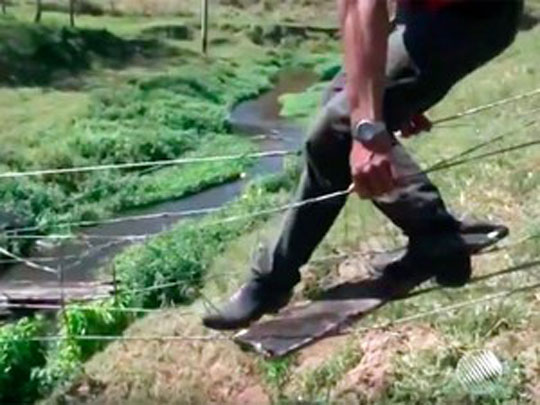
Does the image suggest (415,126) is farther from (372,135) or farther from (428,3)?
(372,135)

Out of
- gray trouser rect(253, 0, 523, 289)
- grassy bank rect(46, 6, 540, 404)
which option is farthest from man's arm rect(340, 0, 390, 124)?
grassy bank rect(46, 6, 540, 404)

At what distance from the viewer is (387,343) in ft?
31.9

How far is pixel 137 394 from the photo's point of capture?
37.0 feet

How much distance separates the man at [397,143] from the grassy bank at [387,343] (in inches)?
120

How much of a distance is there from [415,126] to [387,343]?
5705 mm

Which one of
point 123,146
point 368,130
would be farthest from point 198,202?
point 368,130

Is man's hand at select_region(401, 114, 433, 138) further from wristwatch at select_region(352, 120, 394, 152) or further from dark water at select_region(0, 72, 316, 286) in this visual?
dark water at select_region(0, 72, 316, 286)

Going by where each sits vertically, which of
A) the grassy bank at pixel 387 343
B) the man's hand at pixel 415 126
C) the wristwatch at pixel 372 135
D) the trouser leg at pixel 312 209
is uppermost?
the wristwatch at pixel 372 135

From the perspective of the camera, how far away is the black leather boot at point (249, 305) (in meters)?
4.30

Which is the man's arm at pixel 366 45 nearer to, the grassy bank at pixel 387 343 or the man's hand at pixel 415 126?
the man's hand at pixel 415 126

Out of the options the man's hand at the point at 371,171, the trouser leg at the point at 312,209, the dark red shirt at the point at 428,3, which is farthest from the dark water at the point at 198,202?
the man's hand at the point at 371,171

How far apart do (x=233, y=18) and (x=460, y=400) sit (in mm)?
35143

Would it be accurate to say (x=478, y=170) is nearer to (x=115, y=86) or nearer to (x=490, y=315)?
(x=490, y=315)

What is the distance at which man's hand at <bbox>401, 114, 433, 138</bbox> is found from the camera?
406 cm
